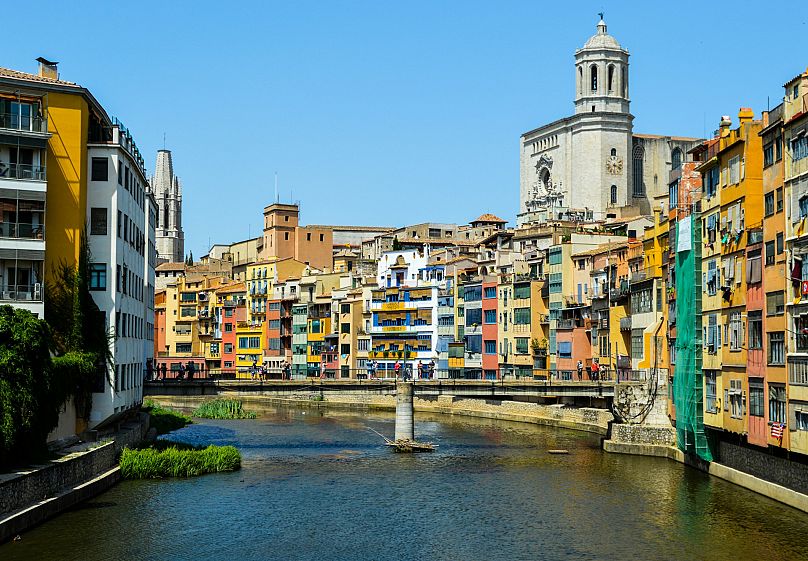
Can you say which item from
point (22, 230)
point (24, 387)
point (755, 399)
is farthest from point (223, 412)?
point (755, 399)

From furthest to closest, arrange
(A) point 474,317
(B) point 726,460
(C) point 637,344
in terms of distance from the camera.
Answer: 1. (A) point 474,317
2. (C) point 637,344
3. (B) point 726,460

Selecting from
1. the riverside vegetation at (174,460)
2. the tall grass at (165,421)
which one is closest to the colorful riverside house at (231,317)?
the tall grass at (165,421)

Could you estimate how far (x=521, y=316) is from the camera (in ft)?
355

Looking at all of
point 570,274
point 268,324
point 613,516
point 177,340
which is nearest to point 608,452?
point 613,516

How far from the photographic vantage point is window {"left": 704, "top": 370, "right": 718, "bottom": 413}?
5688 cm

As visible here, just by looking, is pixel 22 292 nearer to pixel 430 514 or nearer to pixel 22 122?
pixel 22 122

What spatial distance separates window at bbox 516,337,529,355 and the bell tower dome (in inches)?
3489

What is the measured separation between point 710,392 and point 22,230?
32.6m

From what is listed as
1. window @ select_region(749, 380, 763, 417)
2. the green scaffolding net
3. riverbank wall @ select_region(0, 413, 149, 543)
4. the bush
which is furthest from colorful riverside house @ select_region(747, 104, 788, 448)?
the bush

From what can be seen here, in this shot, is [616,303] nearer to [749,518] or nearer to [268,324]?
[749,518]

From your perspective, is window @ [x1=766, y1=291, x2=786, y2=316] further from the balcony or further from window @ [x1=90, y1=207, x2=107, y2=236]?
the balcony

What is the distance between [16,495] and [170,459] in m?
17.4

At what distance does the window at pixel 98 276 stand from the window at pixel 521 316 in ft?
187

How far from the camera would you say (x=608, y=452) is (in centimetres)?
6931
